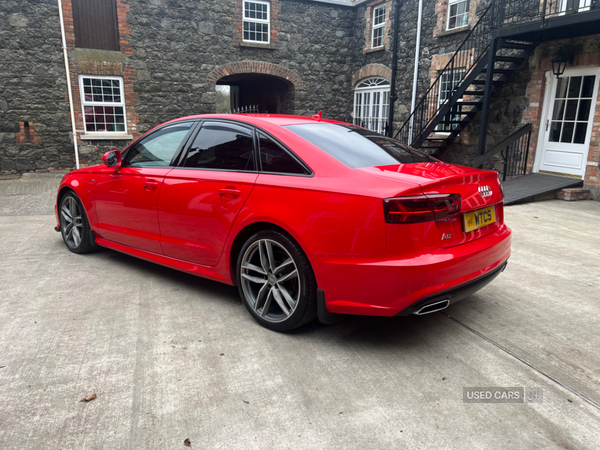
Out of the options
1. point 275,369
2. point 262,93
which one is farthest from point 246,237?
point 262,93

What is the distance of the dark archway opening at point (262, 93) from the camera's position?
15.9 m

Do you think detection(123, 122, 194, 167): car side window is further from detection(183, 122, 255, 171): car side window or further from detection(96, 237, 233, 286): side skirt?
detection(96, 237, 233, 286): side skirt

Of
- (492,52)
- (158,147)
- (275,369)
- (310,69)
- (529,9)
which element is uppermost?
(529,9)

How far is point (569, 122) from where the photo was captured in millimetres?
9266

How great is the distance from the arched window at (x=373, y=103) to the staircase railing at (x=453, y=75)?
168cm

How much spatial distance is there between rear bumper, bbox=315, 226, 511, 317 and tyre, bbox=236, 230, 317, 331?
0.15 m

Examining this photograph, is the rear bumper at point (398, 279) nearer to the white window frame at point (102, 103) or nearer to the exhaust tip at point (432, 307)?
the exhaust tip at point (432, 307)

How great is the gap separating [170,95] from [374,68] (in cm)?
677

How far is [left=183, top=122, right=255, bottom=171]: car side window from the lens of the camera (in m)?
3.36

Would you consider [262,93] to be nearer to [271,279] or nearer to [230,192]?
[230,192]

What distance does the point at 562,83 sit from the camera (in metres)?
9.41

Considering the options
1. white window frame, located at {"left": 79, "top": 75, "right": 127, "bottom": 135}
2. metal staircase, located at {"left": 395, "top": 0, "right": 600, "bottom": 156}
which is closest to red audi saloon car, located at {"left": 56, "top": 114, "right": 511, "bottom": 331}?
→ metal staircase, located at {"left": 395, "top": 0, "right": 600, "bottom": 156}

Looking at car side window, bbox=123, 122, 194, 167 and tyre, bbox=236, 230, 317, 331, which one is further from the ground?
car side window, bbox=123, 122, 194, 167

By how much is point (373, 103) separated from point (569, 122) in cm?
741
